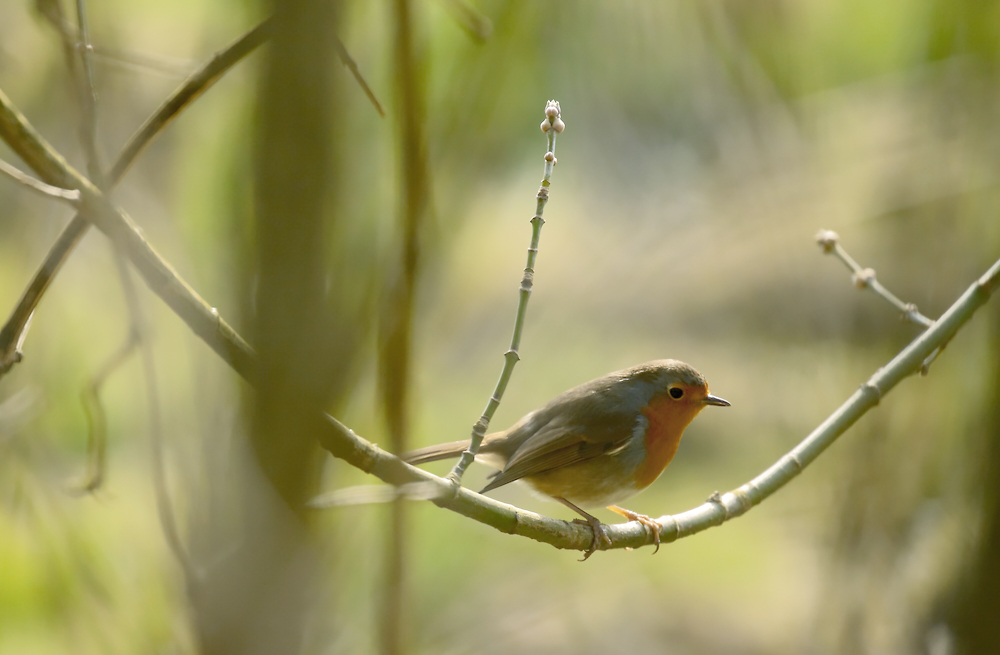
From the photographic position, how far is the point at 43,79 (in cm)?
397

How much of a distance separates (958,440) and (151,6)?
506 centimetres

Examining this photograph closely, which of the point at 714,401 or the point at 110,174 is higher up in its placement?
the point at 110,174

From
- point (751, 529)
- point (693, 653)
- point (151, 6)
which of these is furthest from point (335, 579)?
point (751, 529)

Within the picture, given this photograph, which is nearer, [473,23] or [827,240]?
[473,23]

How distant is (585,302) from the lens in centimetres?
513

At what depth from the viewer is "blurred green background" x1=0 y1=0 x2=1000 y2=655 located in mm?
1686

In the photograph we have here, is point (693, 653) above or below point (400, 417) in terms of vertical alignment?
below

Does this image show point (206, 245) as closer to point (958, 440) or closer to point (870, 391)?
point (870, 391)

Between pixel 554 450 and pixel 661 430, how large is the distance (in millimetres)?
524

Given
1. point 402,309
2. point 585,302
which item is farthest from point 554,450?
point 402,309

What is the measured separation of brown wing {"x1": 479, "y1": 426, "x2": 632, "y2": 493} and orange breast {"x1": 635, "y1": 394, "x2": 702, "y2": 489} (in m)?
0.12

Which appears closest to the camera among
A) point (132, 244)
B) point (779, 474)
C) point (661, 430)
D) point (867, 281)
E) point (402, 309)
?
point (402, 309)

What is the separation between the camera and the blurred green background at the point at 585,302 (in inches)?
66.4

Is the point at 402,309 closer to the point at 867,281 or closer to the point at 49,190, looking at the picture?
the point at 49,190
